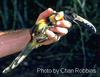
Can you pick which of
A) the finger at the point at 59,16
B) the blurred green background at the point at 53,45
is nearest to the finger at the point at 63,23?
the finger at the point at 59,16

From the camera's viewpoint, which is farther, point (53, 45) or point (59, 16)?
point (53, 45)

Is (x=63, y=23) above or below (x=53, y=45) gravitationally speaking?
above

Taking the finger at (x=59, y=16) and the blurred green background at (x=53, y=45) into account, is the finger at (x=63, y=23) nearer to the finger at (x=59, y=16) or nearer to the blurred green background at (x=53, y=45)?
the finger at (x=59, y=16)

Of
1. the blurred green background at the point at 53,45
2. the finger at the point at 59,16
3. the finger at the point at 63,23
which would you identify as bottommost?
the blurred green background at the point at 53,45

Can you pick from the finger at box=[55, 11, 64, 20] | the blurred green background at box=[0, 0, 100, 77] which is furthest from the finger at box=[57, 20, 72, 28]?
the blurred green background at box=[0, 0, 100, 77]

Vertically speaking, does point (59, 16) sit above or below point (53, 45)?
above

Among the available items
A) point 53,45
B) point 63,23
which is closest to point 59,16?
point 63,23

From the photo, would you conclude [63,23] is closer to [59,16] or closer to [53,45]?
[59,16]

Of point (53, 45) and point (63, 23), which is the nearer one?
point (63, 23)

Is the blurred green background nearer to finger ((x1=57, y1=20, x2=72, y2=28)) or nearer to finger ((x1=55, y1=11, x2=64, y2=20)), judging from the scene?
finger ((x1=57, y1=20, x2=72, y2=28))
